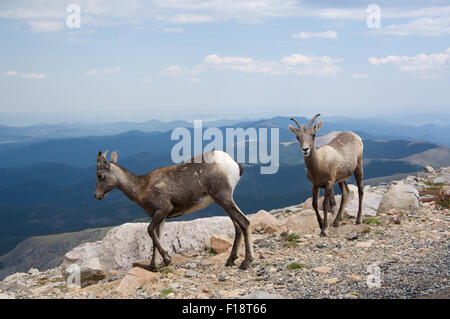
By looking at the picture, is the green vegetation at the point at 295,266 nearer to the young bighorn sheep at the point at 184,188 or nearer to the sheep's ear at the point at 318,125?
the young bighorn sheep at the point at 184,188

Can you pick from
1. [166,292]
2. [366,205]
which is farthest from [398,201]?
[166,292]

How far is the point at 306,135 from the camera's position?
13.8 m

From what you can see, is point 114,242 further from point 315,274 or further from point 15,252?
point 15,252

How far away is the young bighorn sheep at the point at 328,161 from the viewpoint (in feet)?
45.6

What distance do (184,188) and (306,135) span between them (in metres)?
4.55

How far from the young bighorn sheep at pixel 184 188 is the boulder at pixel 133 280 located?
3.68ft

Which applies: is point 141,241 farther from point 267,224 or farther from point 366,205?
point 366,205

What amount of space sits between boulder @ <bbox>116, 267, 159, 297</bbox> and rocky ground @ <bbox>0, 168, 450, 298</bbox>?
24 mm

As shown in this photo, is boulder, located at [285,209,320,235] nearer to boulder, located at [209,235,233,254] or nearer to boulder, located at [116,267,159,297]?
boulder, located at [209,235,233,254]

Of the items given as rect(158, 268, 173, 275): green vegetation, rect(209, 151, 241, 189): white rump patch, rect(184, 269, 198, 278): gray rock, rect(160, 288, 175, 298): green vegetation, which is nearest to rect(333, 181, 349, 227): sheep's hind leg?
rect(209, 151, 241, 189): white rump patch

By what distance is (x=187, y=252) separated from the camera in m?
14.8

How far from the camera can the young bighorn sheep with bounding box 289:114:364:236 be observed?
45.6ft
